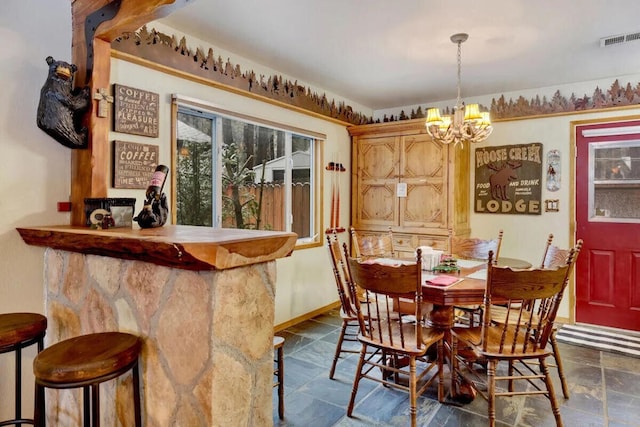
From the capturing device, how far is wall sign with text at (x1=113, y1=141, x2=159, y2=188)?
7.99 feet

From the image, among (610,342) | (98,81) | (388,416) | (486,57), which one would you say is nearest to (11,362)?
(98,81)

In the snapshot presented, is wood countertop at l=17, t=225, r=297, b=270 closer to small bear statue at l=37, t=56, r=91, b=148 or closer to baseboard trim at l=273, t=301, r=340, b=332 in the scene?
small bear statue at l=37, t=56, r=91, b=148

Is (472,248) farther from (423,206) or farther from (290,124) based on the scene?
(290,124)

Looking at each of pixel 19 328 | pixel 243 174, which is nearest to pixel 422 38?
pixel 243 174

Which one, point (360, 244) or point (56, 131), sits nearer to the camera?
point (56, 131)

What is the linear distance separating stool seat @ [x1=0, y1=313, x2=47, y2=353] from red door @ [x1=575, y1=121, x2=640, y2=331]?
4.57 metres

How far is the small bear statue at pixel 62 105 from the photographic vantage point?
1.83m

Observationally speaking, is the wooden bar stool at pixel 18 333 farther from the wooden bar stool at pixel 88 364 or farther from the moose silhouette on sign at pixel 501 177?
the moose silhouette on sign at pixel 501 177

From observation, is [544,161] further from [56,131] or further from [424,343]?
[56,131]

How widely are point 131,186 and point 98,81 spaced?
75 centimetres

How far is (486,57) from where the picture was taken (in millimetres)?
3285

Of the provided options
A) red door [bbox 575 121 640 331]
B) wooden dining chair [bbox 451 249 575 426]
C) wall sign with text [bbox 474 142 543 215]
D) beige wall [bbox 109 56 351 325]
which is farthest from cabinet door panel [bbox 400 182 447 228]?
wooden dining chair [bbox 451 249 575 426]

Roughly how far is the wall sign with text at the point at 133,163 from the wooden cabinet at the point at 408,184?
8.81 ft

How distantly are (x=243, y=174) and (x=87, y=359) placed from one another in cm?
251
